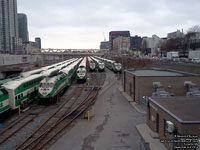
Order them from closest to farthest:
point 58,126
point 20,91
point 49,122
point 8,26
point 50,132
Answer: point 50,132 → point 58,126 → point 49,122 → point 20,91 → point 8,26

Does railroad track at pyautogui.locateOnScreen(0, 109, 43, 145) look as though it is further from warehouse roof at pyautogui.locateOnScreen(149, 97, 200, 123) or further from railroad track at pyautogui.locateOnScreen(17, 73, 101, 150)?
warehouse roof at pyautogui.locateOnScreen(149, 97, 200, 123)

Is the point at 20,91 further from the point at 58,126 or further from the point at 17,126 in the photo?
the point at 58,126

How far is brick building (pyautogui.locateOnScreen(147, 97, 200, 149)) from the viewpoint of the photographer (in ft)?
32.0

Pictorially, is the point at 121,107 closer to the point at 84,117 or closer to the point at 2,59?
the point at 84,117

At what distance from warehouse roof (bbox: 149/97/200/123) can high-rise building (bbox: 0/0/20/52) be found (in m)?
159

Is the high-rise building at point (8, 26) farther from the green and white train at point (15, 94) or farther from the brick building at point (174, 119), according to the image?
the brick building at point (174, 119)

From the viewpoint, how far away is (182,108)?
12812 mm

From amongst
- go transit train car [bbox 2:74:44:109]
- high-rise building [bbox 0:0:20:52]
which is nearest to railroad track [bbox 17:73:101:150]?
go transit train car [bbox 2:74:44:109]

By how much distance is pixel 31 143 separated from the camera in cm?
1252

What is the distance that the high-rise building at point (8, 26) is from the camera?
15466 cm

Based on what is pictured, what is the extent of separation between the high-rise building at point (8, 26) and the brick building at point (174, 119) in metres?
158

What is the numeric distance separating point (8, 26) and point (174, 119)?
174 meters

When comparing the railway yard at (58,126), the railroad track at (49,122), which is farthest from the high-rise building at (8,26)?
the railway yard at (58,126)

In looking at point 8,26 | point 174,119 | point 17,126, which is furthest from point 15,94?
point 8,26
